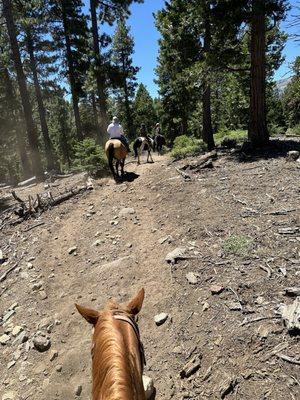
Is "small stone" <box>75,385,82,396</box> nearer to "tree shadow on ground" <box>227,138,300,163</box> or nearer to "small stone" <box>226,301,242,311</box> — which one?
"small stone" <box>226,301,242,311</box>

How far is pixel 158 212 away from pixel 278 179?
337cm

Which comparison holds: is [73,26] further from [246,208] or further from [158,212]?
[246,208]

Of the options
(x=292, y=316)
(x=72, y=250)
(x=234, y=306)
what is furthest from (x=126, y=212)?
(x=292, y=316)

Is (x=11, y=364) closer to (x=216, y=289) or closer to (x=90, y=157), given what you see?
(x=216, y=289)

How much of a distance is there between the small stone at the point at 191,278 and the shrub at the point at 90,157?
9.34 metres

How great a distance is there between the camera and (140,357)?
2.75 m

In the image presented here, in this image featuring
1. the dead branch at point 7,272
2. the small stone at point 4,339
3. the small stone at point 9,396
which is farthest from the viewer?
the dead branch at point 7,272

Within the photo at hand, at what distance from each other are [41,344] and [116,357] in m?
4.58

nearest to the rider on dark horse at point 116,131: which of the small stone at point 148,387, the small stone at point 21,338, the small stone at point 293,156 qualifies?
the small stone at point 293,156

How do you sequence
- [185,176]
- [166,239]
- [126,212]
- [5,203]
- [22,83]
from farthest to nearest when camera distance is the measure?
[22,83] → [5,203] → [185,176] → [126,212] → [166,239]

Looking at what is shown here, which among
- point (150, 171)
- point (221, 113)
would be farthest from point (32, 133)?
point (221, 113)

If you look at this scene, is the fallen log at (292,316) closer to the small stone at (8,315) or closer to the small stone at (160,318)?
the small stone at (160,318)

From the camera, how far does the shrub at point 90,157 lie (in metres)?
15.0

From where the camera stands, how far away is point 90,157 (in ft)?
49.0
